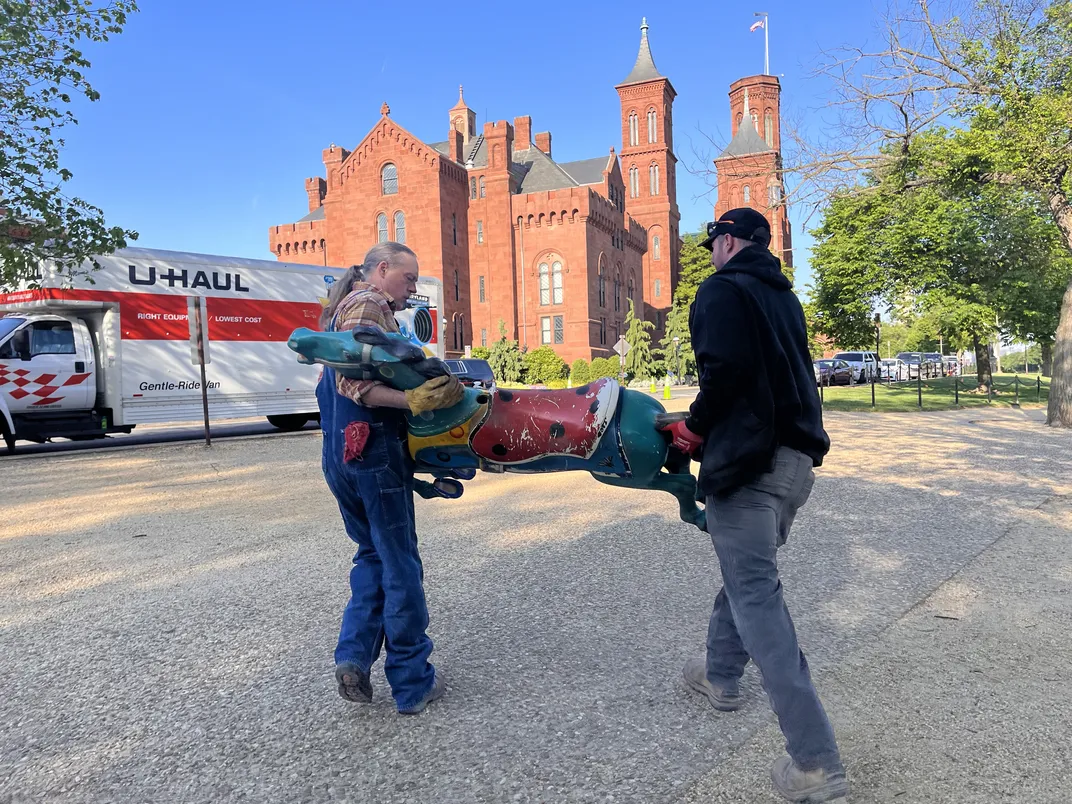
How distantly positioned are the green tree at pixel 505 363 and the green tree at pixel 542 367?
1.97 ft

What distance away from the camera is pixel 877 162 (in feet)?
41.8

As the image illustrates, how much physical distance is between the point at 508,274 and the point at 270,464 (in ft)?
142

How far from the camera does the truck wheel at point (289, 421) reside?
1709 cm

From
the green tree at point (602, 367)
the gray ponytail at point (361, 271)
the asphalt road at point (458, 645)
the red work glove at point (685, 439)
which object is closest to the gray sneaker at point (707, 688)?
the asphalt road at point (458, 645)

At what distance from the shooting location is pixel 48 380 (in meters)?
12.5

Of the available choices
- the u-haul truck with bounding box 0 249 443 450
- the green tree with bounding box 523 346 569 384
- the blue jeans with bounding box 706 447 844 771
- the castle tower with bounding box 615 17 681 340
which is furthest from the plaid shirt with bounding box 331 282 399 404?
the castle tower with bounding box 615 17 681 340

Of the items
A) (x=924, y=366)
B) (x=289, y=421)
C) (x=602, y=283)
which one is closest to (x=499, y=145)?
(x=602, y=283)

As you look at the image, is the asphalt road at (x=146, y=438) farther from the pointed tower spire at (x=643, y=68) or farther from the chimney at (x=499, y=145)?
the pointed tower spire at (x=643, y=68)

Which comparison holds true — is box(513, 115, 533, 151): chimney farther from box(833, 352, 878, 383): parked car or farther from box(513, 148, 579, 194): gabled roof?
box(833, 352, 878, 383): parked car

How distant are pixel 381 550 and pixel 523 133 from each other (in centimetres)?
6376

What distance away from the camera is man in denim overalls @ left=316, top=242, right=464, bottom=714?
109 inches

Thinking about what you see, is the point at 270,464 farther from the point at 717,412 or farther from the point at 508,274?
the point at 508,274

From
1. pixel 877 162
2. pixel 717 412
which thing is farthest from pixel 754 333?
pixel 877 162

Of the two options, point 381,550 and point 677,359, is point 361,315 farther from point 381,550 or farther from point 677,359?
point 677,359
